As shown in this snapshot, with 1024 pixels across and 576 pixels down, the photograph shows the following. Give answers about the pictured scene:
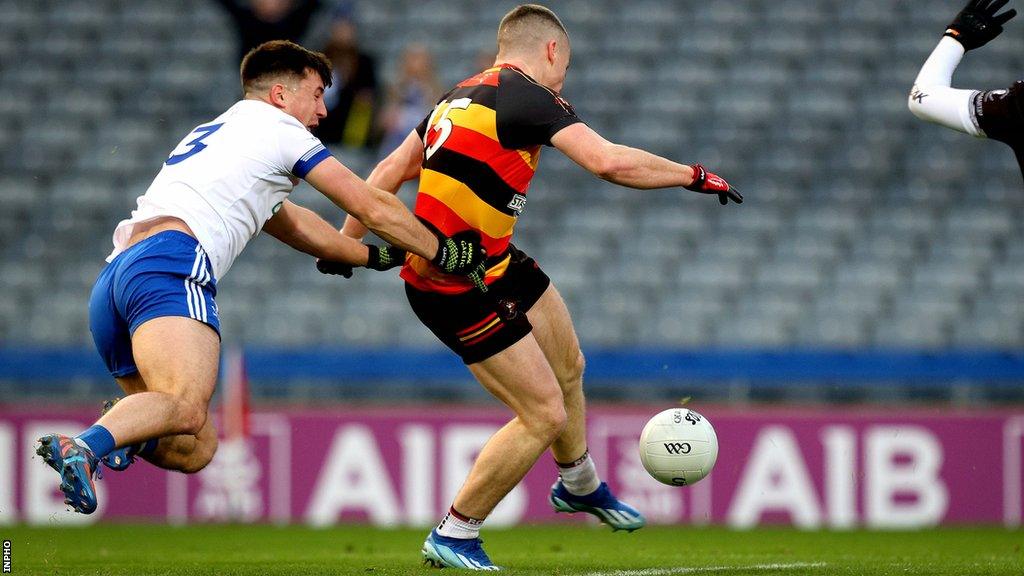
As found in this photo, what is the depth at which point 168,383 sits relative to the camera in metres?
5.55

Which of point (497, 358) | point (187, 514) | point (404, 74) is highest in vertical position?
point (404, 74)

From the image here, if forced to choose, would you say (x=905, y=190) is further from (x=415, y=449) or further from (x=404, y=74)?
(x=415, y=449)

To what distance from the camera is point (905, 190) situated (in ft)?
48.0

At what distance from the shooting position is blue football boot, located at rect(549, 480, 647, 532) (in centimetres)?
703

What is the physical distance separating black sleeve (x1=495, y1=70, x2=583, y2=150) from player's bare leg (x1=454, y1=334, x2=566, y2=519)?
2.95ft

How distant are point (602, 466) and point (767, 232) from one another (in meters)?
4.00

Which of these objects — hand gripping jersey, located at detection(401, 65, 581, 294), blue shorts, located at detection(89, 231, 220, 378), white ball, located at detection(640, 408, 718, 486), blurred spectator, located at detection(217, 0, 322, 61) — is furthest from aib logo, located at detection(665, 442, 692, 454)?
blurred spectator, located at detection(217, 0, 322, 61)

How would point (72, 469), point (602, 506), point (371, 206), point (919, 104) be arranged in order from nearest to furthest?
1. point (72, 469)
2. point (371, 206)
3. point (919, 104)
4. point (602, 506)

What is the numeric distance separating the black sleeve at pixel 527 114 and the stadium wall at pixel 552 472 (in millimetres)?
5347

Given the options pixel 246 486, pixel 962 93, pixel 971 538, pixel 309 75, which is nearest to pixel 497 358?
pixel 309 75

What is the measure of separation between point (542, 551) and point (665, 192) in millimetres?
6953

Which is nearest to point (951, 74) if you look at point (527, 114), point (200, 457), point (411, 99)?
point (527, 114)

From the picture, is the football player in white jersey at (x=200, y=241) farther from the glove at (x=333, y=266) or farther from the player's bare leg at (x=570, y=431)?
the player's bare leg at (x=570, y=431)

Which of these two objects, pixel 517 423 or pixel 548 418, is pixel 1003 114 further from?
pixel 517 423
